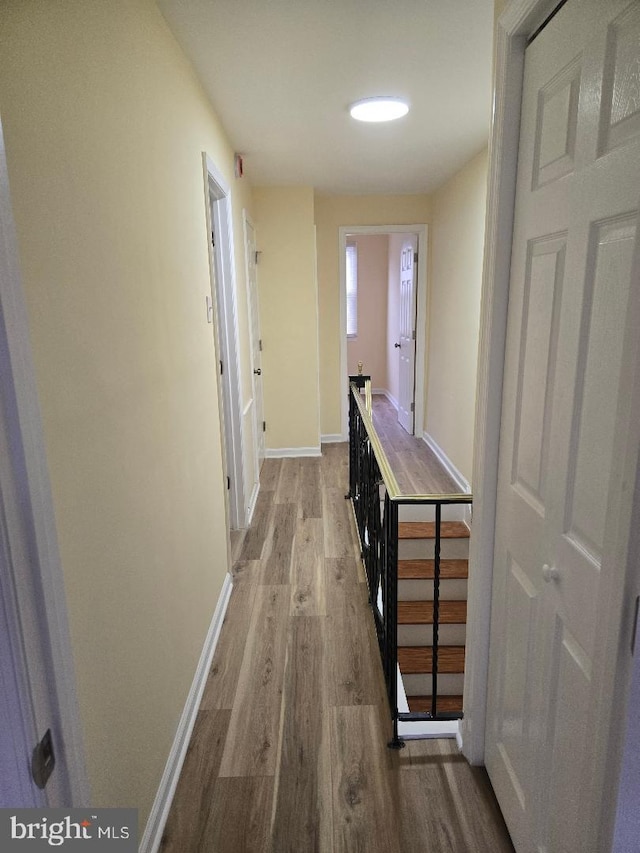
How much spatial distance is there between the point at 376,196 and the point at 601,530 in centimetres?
488

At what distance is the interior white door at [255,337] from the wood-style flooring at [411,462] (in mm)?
1287

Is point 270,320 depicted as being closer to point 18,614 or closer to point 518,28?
point 518,28

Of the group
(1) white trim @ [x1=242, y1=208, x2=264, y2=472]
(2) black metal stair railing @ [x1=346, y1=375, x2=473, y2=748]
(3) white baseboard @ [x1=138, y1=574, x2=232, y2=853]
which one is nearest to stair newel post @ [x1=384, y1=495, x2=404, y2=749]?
(2) black metal stair railing @ [x1=346, y1=375, x2=473, y2=748]

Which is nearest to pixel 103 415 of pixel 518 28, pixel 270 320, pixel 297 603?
pixel 518 28

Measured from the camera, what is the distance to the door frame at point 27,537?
0.70m

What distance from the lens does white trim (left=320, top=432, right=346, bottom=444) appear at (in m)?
5.70

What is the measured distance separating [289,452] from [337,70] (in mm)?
3502

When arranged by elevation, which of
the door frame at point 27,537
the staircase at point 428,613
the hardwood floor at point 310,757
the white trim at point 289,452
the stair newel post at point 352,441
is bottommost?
the staircase at point 428,613

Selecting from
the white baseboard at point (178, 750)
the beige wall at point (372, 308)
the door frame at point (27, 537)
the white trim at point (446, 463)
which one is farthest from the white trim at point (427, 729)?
the beige wall at point (372, 308)

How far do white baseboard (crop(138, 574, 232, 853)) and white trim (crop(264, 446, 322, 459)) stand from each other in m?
2.72

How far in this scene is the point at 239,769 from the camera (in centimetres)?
176

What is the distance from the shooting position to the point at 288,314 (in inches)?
192

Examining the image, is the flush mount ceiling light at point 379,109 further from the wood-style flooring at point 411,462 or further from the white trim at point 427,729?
the white trim at point 427,729

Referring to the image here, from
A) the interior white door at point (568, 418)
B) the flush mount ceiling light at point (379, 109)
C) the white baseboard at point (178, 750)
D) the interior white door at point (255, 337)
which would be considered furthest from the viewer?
the interior white door at point (255, 337)
